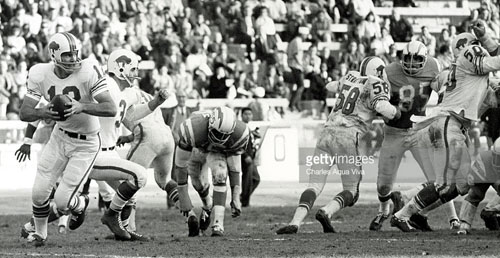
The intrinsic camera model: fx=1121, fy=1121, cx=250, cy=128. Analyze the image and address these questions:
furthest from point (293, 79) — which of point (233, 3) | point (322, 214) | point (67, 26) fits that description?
point (322, 214)

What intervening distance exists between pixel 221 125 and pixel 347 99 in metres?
1.61

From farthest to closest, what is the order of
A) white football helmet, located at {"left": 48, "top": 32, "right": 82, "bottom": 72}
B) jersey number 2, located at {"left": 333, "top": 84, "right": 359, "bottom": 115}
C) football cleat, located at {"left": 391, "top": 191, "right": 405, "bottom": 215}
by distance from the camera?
1. football cleat, located at {"left": 391, "top": 191, "right": 405, "bottom": 215}
2. jersey number 2, located at {"left": 333, "top": 84, "right": 359, "bottom": 115}
3. white football helmet, located at {"left": 48, "top": 32, "right": 82, "bottom": 72}

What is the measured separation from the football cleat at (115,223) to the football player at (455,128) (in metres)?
2.95

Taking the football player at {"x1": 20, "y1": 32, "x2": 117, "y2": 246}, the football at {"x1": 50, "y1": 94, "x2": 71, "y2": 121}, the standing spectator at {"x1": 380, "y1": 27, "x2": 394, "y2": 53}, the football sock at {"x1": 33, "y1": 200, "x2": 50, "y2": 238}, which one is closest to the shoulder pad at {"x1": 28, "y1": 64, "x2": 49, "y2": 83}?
the football player at {"x1": 20, "y1": 32, "x2": 117, "y2": 246}

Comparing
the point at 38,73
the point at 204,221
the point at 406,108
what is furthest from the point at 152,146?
the point at 406,108

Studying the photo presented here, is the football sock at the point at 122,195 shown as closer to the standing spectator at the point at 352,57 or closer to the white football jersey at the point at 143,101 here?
the white football jersey at the point at 143,101

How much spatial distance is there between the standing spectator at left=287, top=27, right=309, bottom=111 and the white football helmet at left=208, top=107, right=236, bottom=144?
12.8 m

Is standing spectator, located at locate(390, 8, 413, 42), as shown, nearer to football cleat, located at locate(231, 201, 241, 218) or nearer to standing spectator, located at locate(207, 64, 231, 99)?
standing spectator, located at locate(207, 64, 231, 99)

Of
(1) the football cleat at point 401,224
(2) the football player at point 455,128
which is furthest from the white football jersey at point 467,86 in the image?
(1) the football cleat at point 401,224

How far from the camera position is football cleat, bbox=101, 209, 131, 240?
36.9 ft

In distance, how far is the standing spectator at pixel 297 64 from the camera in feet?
80.7

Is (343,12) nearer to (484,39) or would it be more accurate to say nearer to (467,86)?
(484,39)

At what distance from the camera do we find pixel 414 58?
12570mm

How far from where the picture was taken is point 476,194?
12.0m
